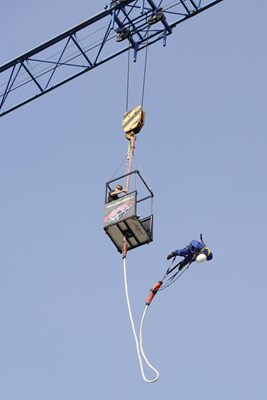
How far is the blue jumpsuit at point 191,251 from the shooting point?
28.0 metres

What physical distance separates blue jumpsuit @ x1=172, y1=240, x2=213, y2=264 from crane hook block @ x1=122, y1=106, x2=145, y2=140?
388 cm

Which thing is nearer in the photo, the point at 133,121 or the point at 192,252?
the point at 192,252

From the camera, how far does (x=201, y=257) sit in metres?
27.8

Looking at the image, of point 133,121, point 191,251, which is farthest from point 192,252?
point 133,121

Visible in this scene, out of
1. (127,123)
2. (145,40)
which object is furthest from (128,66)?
(127,123)

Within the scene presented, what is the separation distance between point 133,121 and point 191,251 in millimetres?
4465

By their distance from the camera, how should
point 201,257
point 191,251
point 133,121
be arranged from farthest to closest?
1. point 133,121
2. point 191,251
3. point 201,257

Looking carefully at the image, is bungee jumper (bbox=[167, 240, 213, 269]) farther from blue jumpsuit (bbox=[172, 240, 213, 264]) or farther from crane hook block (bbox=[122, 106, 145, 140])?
crane hook block (bbox=[122, 106, 145, 140])

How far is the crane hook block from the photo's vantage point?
101ft

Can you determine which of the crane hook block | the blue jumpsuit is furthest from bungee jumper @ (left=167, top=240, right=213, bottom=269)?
the crane hook block

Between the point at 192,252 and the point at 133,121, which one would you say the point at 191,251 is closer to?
the point at 192,252

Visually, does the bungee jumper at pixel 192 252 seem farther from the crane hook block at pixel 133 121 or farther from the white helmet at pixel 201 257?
the crane hook block at pixel 133 121

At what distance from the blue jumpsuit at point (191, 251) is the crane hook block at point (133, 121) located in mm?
3883

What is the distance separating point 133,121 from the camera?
30.9 meters
